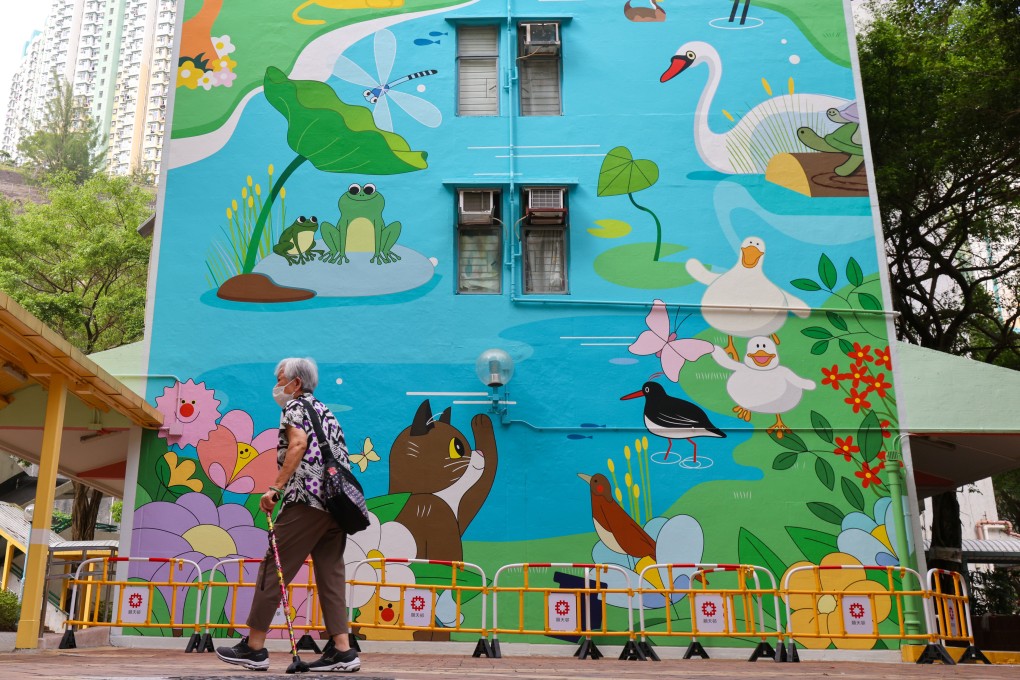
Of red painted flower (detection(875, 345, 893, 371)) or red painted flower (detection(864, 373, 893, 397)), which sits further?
red painted flower (detection(875, 345, 893, 371))

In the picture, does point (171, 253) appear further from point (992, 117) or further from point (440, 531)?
point (992, 117)

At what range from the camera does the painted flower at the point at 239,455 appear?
406 inches

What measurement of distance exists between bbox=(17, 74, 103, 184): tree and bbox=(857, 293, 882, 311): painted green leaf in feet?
182

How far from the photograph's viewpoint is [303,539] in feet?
15.9

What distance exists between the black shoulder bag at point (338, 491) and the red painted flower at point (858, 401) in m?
7.42

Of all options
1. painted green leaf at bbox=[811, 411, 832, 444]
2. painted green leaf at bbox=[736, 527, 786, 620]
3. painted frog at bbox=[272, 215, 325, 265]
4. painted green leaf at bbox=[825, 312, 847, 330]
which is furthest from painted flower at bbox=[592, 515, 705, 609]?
painted frog at bbox=[272, 215, 325, 265]

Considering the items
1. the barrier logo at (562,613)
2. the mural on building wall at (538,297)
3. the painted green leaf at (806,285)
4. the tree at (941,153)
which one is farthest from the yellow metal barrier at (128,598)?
the tree at (941,153)

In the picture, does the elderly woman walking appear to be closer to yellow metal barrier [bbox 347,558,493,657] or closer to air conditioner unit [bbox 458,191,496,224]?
yellow metal barrier [bbox 347,558,493,657]

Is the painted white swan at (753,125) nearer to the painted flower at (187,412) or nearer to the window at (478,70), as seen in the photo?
the window at (478,70)

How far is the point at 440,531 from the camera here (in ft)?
33.3

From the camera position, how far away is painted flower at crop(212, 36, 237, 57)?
38.8ft

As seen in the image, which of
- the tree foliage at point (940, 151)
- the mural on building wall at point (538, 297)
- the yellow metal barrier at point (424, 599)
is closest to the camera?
the yellow metal barrier at point (424, 599)

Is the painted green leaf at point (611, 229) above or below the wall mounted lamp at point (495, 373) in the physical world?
above

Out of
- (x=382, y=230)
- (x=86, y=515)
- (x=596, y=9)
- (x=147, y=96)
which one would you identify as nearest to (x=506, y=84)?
(x=596, y=9)
